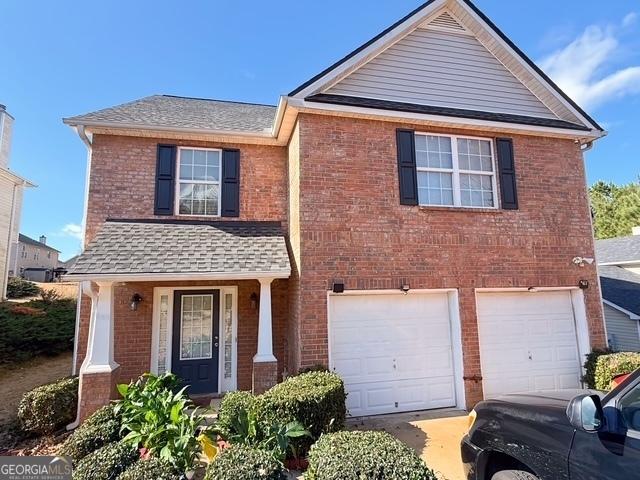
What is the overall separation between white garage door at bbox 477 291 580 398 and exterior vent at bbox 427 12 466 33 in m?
6.81

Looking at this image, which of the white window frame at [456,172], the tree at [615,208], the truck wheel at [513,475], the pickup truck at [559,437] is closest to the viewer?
the pickup truck at [559,437]

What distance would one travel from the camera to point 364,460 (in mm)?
3502

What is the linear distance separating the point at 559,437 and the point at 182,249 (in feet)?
22.8

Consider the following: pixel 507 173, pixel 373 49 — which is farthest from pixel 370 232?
pixel 373 49

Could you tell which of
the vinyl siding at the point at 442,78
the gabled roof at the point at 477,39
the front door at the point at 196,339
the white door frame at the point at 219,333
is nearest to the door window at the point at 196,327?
the front door at the point at 196,339

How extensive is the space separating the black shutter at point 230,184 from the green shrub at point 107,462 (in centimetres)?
547

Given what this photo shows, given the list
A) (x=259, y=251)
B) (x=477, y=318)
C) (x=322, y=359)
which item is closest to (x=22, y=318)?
(x=259, y=251)

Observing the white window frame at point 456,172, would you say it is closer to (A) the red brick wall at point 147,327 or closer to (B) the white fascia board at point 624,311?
(A) the red brick wall at point 147,327

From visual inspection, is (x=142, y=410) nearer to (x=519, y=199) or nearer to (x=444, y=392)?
(x=444, y=392)

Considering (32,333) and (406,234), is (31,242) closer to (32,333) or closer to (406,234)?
(32,333)

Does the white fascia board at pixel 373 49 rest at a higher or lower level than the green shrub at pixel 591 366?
higher

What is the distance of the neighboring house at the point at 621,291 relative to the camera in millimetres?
13930

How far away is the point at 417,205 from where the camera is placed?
7.78 meters

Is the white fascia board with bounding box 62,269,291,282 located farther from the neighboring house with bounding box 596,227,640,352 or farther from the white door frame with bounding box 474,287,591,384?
the neighboring house with bounding box 596,227,640,352
